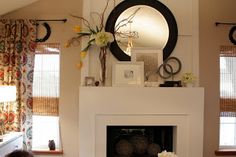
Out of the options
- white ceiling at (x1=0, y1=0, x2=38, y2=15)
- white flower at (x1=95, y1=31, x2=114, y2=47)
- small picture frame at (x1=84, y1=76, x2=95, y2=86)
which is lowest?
small picture frame at (x1=84, y1=76, x2=95, y2=86)

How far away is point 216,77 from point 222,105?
41 centimetres

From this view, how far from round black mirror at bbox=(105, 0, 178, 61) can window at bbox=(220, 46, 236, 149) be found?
792 mm

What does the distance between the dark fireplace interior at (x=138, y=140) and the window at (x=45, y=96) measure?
79cm

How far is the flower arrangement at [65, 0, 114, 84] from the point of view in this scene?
382cm

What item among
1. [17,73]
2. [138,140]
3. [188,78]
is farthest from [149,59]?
[17,73]

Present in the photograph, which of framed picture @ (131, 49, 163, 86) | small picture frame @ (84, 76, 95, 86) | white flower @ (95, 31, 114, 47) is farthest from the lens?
framed picture @ (131, 49, 163, 86)

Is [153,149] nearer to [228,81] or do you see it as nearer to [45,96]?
[228,81]

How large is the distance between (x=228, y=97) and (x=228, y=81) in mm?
230

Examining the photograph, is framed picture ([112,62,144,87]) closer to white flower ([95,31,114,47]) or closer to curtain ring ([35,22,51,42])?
white flower ([95,31,114,47])

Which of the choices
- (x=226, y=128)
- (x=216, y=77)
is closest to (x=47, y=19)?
(x=216, y=77)

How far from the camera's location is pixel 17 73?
409 cm

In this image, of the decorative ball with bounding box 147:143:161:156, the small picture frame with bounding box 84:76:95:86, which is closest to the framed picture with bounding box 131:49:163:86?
the small picture frame with bounding box 84:76:95:86

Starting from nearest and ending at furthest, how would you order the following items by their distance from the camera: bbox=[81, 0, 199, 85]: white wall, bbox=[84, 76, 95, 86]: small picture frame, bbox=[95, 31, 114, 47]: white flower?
1. bbox=[95, 31, 114, 47]: white flower
2. bbox=[84, 76, 95, 86]: small picture frame
3. bbox=[81, 0, 199, 85]: white wall

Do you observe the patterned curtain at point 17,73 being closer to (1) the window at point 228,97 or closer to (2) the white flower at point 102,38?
(2) the white flower at point 102,38
